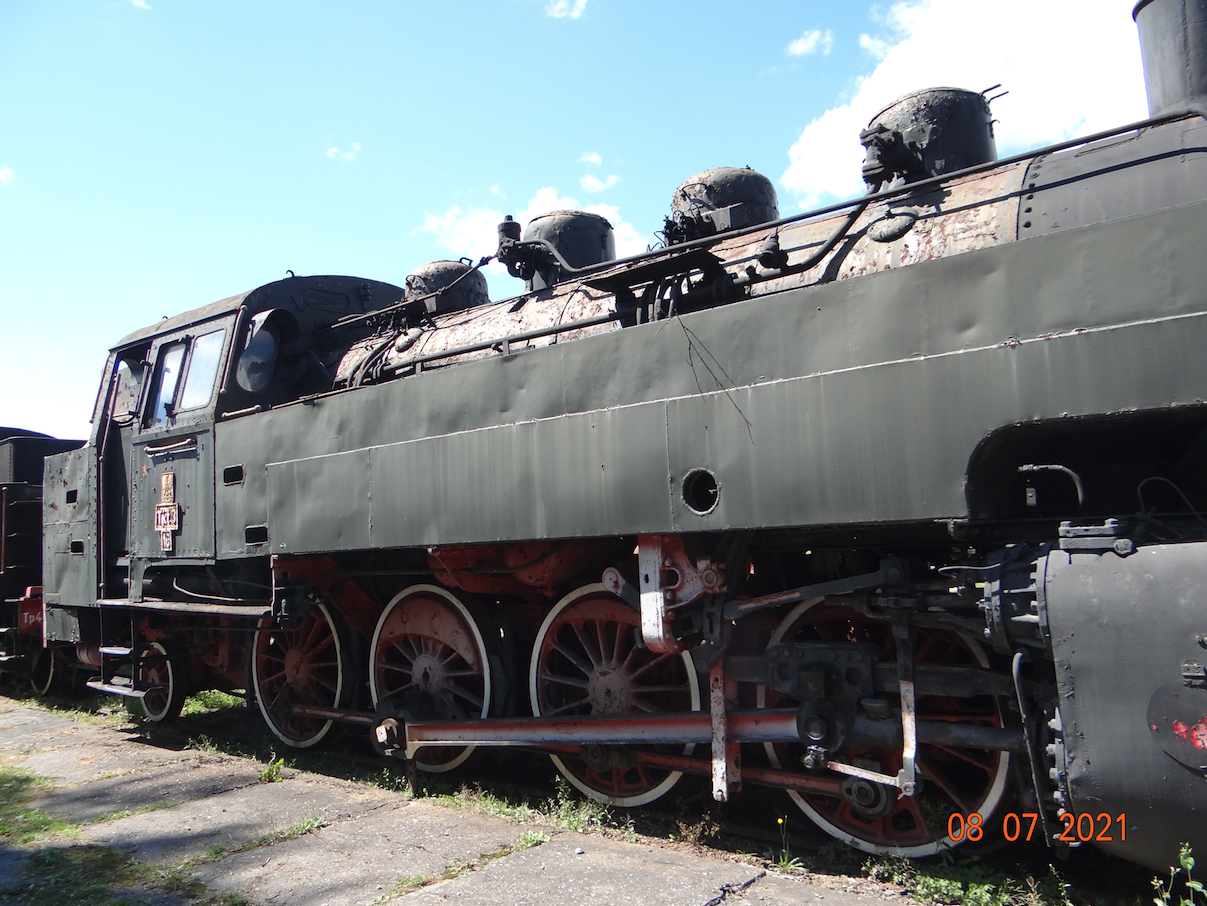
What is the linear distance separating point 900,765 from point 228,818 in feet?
10.6

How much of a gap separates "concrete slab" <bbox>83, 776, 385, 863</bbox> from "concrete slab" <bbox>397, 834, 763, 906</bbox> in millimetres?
1253

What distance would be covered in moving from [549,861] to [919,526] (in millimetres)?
1945

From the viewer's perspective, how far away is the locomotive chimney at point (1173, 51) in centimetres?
313

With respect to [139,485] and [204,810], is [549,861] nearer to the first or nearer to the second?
[204,810]

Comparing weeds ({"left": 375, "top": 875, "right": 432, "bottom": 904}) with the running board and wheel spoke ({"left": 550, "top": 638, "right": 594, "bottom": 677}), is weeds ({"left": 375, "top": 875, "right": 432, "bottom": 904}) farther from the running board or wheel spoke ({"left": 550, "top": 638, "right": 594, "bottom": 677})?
the running board

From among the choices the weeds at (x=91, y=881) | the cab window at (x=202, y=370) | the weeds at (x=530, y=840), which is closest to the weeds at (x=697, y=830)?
the weeds at (x=530, y=840)

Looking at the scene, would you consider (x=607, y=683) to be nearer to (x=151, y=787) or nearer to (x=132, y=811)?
(x=132, y=811)

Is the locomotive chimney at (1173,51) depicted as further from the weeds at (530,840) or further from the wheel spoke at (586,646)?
the weeds at (530,840)

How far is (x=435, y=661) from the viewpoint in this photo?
4.85 metres

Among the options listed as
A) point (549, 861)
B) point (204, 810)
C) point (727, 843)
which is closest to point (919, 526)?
point (727, 843)

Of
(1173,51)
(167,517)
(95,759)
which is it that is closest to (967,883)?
(1173,51)
